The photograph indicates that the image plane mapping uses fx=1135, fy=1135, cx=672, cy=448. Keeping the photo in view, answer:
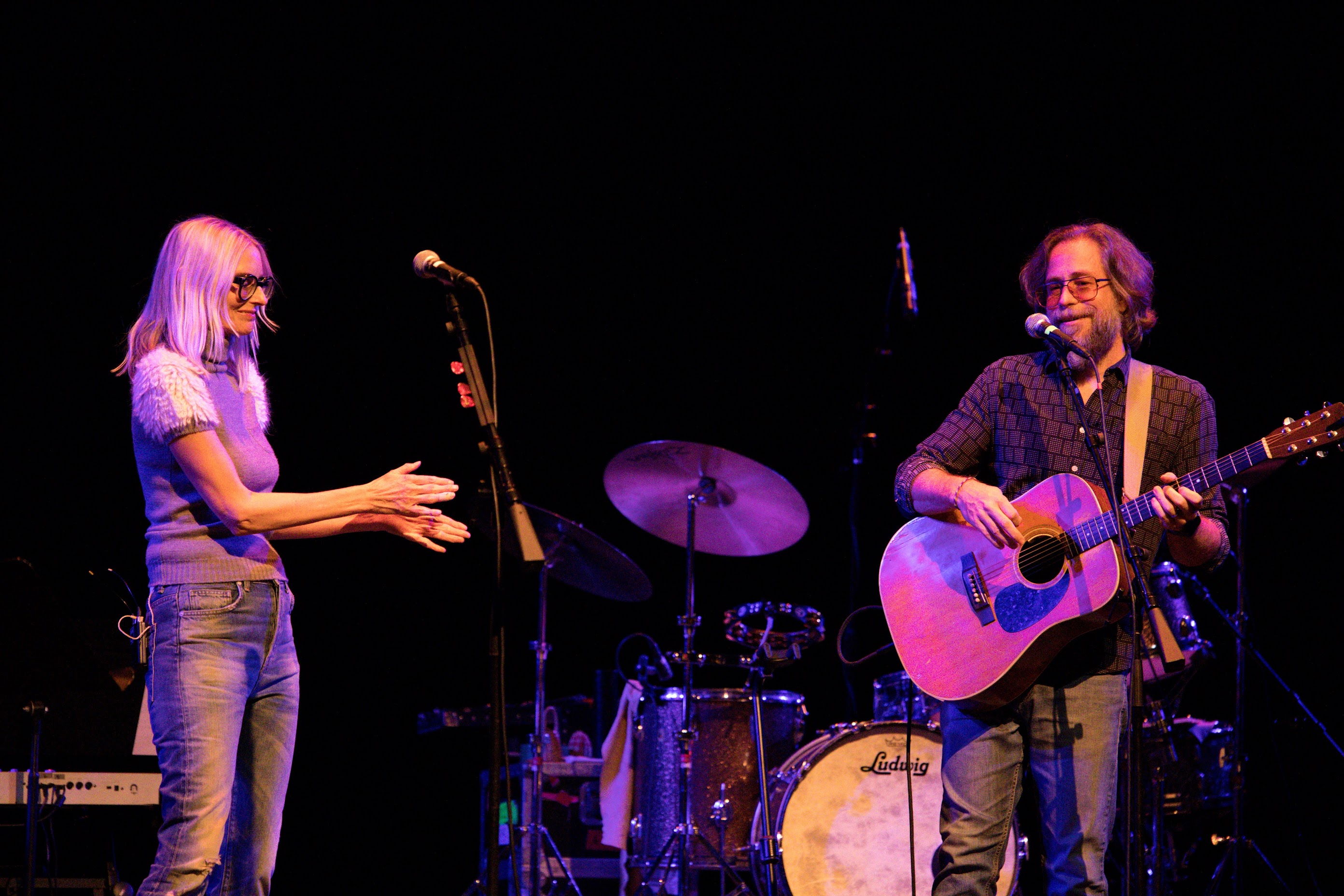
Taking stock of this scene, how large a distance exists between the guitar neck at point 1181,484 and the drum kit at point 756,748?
1.80 m

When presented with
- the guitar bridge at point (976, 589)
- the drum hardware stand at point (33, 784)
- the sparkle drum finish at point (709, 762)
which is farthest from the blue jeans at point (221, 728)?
the sparkle drum finish at point (709, 762)

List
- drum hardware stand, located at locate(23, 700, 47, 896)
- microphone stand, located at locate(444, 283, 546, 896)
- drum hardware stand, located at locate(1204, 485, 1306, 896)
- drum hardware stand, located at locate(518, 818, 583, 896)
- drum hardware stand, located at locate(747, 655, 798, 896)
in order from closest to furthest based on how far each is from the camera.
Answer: microphone stand, located at locate(444, 283, 546, 896), drum hardware stand, located at locate(23, 700, 47, 896), drum hardware stand, located at locate(747, 655, 798, 896), drum hardware stand, located at locate(518, 818, 583, 896), drum hardware stand, located at locate(1204, 485, 1306, 896)

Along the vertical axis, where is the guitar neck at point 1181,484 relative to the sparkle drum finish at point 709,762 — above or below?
above

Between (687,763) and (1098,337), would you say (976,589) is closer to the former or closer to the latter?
(1098,337)

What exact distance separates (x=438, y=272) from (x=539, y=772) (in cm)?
290

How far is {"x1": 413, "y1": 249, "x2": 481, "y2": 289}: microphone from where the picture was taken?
257 cm

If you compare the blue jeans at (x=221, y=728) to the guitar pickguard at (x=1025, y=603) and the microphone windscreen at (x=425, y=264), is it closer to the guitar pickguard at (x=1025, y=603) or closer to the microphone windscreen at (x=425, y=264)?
the microphone windscreen at (x=425, y=264)

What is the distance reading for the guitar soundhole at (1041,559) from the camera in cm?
295

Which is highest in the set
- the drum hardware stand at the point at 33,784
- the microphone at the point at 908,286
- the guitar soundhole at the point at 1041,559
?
the microphone at the point at 908,286

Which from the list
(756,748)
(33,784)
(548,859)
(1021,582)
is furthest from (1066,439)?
(548,859)

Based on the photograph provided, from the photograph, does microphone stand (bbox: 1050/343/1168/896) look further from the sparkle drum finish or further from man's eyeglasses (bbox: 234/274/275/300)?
the sparkle drum finish

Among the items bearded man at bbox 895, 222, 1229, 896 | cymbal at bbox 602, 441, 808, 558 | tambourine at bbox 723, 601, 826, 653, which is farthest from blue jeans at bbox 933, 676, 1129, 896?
tambourine at bbox 723, 601, 826, 653

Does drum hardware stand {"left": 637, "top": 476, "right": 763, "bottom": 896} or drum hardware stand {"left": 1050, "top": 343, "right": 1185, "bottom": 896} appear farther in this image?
drum hardware stand {"left": 637, "top": 476, "right": 763, "bottom": 896}

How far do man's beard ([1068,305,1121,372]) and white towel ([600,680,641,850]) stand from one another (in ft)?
9.14
